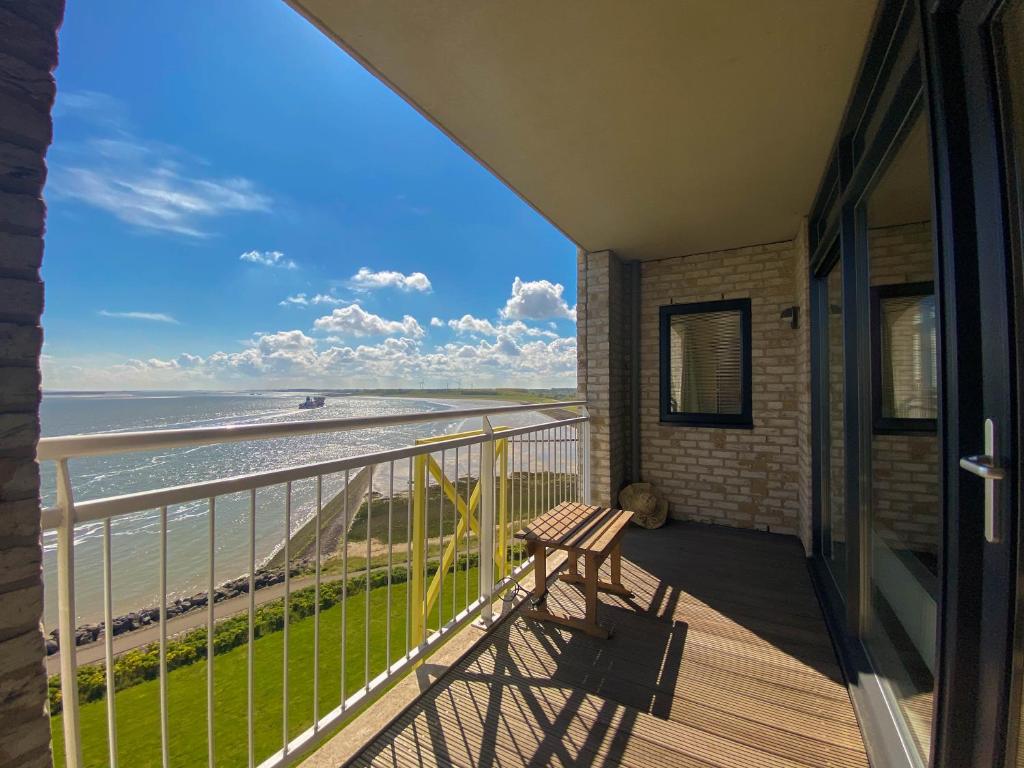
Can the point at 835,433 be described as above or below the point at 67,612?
above

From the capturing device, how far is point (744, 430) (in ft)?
13.3

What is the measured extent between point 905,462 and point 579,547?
54.6 inches

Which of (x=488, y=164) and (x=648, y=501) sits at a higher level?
(x=488, y=164)

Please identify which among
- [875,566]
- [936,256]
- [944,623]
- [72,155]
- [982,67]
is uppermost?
[72,155]

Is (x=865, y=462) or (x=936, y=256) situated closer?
(x=936, y=256)

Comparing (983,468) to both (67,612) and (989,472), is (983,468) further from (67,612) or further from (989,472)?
(67,612)

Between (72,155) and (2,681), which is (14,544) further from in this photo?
(72,155)

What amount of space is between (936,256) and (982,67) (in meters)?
0.39

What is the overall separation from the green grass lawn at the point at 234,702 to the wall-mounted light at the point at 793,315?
132 inches

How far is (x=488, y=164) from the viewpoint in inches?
107

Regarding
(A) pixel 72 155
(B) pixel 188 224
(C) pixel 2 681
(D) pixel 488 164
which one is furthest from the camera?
(B) pixel 188 224

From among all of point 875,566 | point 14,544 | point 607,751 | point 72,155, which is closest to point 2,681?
point 14,544

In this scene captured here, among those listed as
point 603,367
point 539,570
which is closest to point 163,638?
point 539,570

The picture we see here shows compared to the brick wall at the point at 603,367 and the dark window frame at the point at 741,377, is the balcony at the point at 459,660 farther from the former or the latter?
the dark window frame at the point at 741,377
